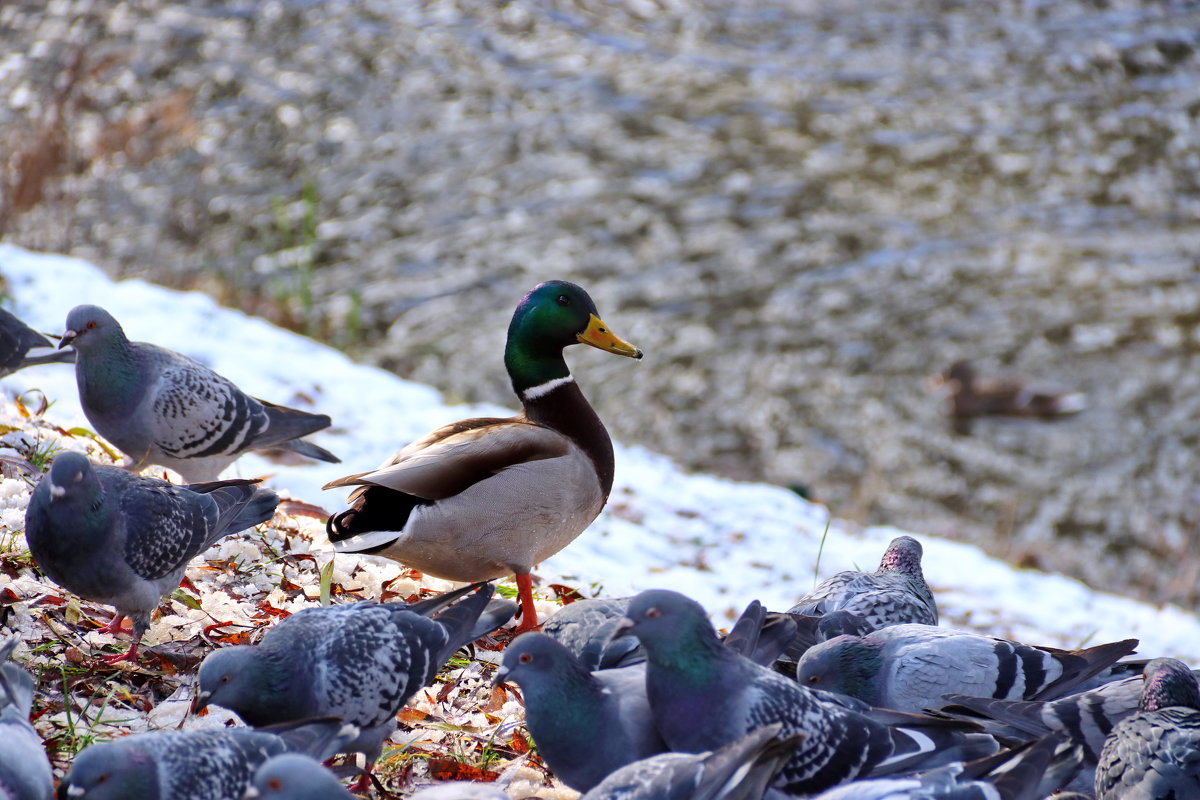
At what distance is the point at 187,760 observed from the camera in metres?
2.98

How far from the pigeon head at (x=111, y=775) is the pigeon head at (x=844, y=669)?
1.99 meters

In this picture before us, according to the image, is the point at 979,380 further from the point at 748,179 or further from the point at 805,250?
the point at 748,179

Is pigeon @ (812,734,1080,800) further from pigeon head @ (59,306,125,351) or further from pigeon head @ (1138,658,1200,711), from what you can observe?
pigeon head @ (59,306,125,351)

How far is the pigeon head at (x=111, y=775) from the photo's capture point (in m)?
2.83

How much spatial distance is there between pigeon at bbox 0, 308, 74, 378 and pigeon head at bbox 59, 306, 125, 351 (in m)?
0.37

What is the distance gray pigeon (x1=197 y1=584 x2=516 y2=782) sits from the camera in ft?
10.9

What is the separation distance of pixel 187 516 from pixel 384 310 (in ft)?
24.0

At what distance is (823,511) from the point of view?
8.03m

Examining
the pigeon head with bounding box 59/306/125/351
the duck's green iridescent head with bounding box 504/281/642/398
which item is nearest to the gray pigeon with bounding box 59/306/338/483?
the pigeon head with bounding box 59/306/125/351

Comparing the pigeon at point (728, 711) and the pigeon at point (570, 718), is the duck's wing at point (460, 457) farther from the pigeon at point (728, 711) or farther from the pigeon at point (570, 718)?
the pigeon at point (728, 711)

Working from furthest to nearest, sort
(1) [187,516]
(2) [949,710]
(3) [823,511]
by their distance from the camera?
1. (3) [823,511]
2. (1) [187,516]
3. (2) [949,710]

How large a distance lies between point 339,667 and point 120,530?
0.89m

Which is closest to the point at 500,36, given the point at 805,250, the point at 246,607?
the point at 805,250

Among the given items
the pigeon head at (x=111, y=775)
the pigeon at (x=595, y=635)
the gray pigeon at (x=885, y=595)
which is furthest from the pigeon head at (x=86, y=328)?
the gray pigeon at (x=885, y=595)
